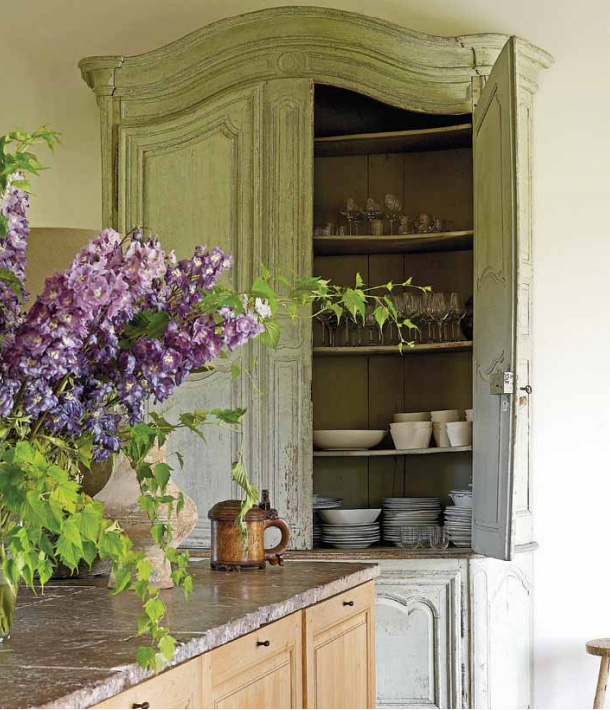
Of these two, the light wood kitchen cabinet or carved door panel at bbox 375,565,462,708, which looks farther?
carved door panel at bbox 375,565,462,708

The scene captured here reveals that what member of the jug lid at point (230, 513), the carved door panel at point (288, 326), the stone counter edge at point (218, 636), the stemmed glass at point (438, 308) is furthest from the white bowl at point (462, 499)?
the jug lid at point (230, 513)

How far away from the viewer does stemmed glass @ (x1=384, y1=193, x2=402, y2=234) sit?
418 cm

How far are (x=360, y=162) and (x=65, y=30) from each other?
1469mm

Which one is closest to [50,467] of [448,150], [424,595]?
[424,595]

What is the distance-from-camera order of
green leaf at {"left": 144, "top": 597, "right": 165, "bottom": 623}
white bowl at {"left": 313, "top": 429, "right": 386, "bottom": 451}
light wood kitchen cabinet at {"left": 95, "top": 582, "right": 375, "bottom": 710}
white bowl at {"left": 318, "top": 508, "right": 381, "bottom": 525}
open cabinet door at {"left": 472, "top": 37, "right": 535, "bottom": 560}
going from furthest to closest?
1. white bowl at {"left": 313, "top": 429, "right": 386, "bottom": 451}
2. white bowl at {"left": 318, "top": 508, "right": 381, "bottom": 525}
3. open cabinet door at {"left": 472, "top": 37, "right": 535, "bottom": 560}
4. light wood kitchen cabinet at {"left": 95, "top": 582, "right": 375, "bottom": 710}
5. green leaf at {"left": 144, "top": 597, "right": 165, "bottom": 623}

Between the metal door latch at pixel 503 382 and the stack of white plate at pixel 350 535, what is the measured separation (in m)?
0.83

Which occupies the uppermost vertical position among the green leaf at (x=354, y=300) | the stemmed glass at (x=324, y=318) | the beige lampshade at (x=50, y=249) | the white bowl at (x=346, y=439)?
the beige lampshade at (x=50, y=249)

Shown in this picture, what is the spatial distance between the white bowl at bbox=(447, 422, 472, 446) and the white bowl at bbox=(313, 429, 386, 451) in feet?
0.98

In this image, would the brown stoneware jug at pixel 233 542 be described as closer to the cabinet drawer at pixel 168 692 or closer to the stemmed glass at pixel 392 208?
the cabinet drawer at pixel 168 692

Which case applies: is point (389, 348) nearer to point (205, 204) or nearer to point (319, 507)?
point (319, 507)

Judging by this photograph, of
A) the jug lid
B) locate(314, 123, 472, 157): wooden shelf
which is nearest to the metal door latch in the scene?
locate(314, 123, 472, 157): wooden shelf

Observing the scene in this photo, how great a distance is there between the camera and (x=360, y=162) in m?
4.50

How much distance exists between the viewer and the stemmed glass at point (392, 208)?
4.18 meters

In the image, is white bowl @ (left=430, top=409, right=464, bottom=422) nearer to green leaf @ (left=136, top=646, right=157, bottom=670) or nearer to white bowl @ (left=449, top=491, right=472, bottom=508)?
white bowl @ (left=449, top=491, right=472, bottom=508)
